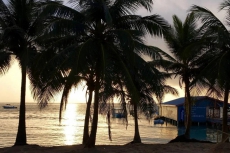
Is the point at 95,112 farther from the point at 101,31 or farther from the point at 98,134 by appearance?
the point at 98,134

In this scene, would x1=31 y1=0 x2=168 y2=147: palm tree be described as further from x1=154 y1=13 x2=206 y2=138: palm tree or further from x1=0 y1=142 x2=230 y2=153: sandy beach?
x1=154 y1=13 x2=206 y2=138: palm tree

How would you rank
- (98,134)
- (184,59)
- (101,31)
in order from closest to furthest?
(101,31)
(184,59)
(98,134)

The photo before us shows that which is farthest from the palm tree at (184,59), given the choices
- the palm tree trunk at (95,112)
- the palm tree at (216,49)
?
the palm tree trunk at (95,112)

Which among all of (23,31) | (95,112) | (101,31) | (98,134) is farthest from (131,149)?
(98,134)

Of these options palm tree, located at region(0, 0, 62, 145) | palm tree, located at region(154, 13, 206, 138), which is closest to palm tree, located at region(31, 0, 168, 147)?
palm tree, located at region(0, 0, 62, 145)

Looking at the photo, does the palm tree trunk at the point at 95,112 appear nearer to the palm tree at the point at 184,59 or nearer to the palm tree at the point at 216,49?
the palm tree at the point at 216,49

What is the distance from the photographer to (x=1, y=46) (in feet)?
61.2

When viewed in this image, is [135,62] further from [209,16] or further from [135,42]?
[209,16]

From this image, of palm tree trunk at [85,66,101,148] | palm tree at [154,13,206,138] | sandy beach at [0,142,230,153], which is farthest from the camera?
palm tree at [154,13,206,138]

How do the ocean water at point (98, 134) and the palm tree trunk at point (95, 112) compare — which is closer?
the palm tree trunk at point (95, 112)

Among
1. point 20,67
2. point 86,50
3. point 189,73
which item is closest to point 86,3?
→ point 86,50

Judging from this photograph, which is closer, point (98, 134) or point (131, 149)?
point (131, 149)

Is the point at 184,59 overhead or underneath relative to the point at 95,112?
overhead

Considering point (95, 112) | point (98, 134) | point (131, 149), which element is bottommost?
point (98, 134)
